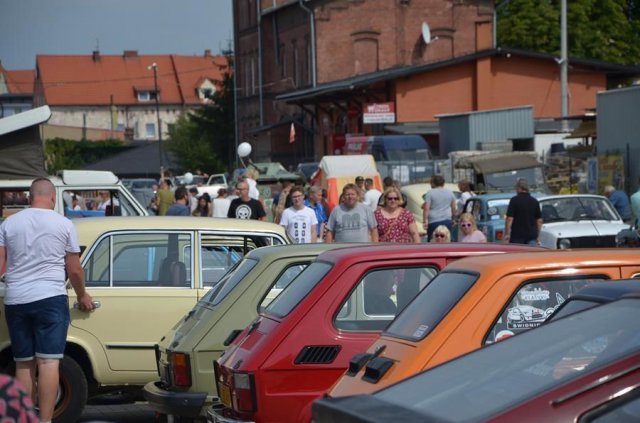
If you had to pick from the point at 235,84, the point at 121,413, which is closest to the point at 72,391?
the point at 121,413

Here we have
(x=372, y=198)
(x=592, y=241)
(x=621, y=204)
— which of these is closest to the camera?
(x=592, y=241)

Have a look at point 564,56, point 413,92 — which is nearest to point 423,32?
point 413,92

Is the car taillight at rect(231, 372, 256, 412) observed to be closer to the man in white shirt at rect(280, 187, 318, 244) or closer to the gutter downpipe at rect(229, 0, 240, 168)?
the man in white shirt at rect(280, 187, 318, 244)

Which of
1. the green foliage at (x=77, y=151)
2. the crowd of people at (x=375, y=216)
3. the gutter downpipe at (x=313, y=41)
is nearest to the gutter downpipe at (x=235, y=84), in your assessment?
the green foliage at (x=77, y=151)

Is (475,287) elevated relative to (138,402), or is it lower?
elevated

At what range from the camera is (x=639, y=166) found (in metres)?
31.0

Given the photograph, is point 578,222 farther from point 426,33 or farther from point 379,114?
point 426,33

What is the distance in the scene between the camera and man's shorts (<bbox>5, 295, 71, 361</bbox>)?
8922mm

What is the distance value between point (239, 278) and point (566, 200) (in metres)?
15.4

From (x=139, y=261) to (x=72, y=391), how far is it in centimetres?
120

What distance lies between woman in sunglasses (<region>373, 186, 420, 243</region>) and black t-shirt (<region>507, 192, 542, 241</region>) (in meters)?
3.93

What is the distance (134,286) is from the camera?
10281mm

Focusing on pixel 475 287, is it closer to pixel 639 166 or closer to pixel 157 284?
pixel 157 284

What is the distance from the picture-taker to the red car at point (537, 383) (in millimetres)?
3684
